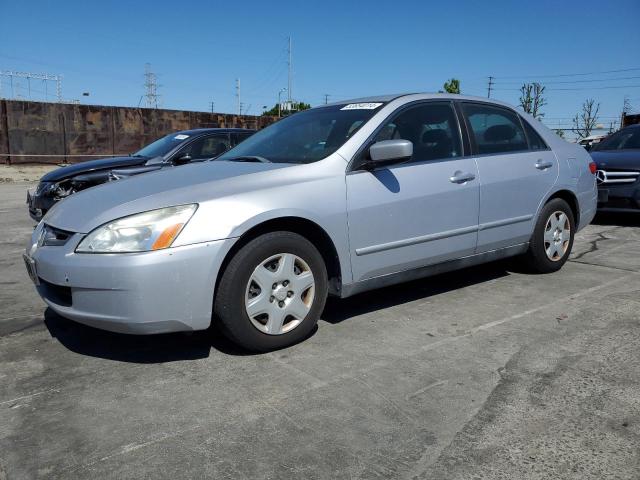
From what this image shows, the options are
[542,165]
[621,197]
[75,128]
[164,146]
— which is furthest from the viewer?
[75,128]

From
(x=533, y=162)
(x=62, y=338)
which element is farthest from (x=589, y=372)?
(x=62, y=338)

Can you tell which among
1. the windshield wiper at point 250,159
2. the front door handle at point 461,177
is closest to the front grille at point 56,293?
the windshield wiper at point 250,159

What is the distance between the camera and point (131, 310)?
290 centimetres

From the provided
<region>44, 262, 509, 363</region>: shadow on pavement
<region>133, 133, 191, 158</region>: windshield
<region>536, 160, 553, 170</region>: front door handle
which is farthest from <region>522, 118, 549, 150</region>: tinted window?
<region>133, 133, 191, 158</region>: windshield

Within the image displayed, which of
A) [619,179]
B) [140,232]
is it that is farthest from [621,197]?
[140,232]

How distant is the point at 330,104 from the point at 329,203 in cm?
137

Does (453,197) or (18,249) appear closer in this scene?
(453,197)

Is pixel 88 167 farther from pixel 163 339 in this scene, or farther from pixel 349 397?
pixel 349 397

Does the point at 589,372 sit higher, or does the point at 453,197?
the point at 453,197

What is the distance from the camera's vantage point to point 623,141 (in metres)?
8.84

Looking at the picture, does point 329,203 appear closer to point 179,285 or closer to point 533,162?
point 179,285

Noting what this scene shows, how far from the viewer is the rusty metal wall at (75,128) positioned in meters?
19.8

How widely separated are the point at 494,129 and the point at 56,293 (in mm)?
3492

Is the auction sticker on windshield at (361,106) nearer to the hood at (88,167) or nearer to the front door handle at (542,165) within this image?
the front door handle at (542,165)
